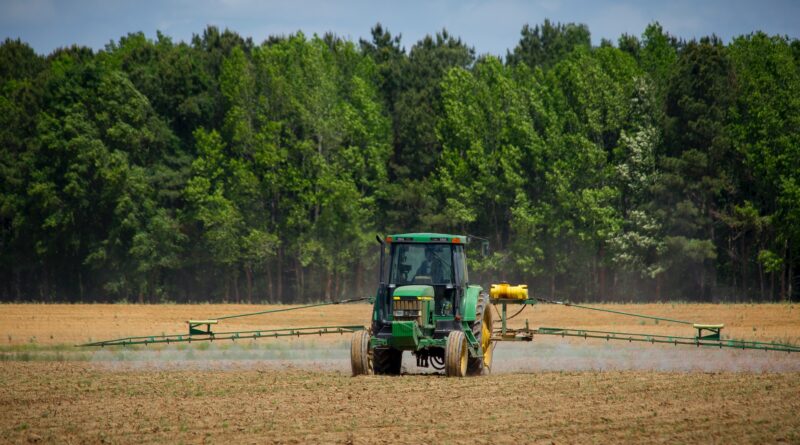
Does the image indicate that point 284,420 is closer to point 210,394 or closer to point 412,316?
point 210,394

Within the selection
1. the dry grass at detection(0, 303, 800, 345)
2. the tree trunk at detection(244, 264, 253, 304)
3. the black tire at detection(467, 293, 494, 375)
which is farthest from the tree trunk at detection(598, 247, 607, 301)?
the black tire at detection(467, 293, 494, 375)

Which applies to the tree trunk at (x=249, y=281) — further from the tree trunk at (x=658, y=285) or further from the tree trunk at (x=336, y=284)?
the tree trunk at (x=658, y=285)

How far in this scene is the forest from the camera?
2539 inches

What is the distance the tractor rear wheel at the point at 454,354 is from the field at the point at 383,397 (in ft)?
1.45

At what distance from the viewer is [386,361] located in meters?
24.7

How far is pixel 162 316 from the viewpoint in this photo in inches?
2010

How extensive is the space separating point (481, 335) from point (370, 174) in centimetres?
5046

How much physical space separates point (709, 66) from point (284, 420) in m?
50.7

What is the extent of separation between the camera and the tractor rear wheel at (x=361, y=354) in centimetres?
2377

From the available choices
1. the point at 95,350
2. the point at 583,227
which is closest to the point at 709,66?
the point at 583,227

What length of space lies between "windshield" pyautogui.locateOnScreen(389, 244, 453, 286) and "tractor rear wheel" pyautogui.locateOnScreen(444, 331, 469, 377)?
154 centimetres


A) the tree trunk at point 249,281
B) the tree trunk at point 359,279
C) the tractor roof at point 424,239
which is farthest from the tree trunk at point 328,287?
the tractor roof at point 424,239

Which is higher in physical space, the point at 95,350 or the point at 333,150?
the point at 333,150

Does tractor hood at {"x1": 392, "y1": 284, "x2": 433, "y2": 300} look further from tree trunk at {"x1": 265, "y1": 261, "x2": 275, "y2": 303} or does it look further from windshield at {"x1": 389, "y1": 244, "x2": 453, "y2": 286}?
tree trunk at {"x1": 265, "y1": 261, "x2": 275, "y2": 303}
